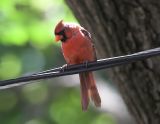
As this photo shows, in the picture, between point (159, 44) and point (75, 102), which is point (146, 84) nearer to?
point (159, 44)

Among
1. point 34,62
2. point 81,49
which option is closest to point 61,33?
point 81,49

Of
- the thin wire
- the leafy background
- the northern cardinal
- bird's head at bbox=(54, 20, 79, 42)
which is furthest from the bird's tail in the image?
the leafy background

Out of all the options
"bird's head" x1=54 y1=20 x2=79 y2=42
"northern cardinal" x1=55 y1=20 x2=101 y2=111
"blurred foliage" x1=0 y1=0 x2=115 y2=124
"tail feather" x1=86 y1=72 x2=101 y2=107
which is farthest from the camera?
"blurred foliage" x1=0 y1=0 x2=115 y2=124

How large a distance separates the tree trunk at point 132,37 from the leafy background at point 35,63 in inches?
100

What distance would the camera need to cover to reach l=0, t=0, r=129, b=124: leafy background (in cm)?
798

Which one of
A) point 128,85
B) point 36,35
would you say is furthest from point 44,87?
point 128,85

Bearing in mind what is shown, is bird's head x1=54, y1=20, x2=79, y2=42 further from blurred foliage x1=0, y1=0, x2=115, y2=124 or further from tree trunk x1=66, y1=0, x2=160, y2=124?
blurred foliage x1=0, y1=0, x2=115, y2=124

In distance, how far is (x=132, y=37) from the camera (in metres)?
5.20

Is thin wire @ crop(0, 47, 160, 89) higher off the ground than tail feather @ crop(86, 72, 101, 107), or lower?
higher

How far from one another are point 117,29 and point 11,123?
425 cm

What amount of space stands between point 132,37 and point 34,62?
12.1 feet

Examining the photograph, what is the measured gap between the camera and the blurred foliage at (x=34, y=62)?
26.2ft

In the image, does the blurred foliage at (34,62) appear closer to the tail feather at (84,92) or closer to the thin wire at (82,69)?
the tail feather at (84,92)

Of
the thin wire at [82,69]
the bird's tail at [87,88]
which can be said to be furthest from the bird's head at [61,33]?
the thin wire at [82,69]
